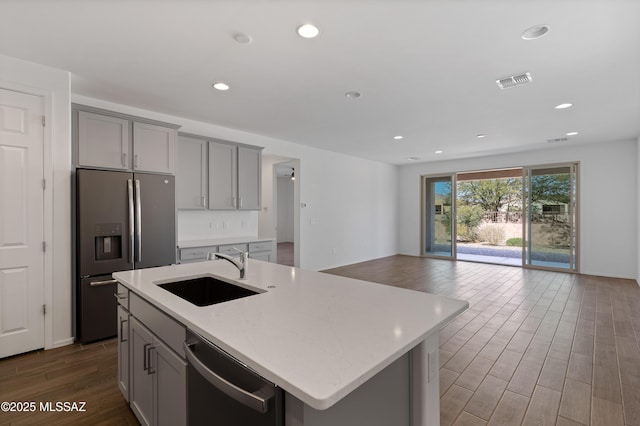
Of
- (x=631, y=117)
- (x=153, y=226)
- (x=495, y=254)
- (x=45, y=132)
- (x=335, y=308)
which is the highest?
(x=631, y=117)

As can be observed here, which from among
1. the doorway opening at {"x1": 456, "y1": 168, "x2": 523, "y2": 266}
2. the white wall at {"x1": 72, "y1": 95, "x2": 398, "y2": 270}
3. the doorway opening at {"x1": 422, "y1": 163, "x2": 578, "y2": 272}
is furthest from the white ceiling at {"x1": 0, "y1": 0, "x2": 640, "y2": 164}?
the doorway opening at {"x1": 456, "y1": 168, "x2": 523, "y2": 266}

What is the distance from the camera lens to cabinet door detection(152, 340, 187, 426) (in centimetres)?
130

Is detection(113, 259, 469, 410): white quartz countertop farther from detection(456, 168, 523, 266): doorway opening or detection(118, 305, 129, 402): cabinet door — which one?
detection(456, 168, 523, 266): doorway opening

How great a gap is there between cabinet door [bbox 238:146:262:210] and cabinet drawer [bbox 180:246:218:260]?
0.93 metres

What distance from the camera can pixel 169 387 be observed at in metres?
1.40

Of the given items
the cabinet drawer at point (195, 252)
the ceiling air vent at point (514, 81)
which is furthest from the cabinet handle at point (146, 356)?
the ceiling air vent at point (514, 81)

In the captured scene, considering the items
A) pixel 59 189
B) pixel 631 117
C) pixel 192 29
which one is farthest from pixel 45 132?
pixel 631 117

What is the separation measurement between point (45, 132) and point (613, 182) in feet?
28.6

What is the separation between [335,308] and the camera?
4.55ft

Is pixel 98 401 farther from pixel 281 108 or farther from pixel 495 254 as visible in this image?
pixel 495 254

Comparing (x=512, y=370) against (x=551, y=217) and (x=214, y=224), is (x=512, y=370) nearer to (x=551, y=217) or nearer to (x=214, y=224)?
(x=214, y=224)

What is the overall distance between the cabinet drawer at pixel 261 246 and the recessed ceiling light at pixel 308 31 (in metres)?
2.95

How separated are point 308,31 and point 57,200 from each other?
2.80 meters

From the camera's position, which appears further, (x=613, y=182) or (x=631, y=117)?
(x=613, y=182)
